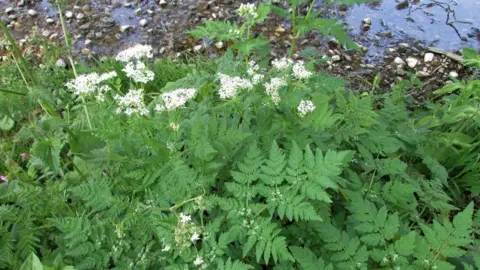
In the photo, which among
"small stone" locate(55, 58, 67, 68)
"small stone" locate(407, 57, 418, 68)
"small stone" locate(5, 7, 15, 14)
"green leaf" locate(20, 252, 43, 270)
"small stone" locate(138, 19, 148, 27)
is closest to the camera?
"green leaf" locate(20, 252, 43, 270)

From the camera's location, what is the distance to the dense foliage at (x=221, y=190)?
5.48ft

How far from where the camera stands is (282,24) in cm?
427

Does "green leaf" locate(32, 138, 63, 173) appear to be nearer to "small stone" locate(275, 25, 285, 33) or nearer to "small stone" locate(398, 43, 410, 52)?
"small stone" locate(275, 25, 285, 33)

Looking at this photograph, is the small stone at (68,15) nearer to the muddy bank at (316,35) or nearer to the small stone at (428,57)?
the muddy bank at (316,35)

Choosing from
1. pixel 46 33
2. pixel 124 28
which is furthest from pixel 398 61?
pixel 46 33

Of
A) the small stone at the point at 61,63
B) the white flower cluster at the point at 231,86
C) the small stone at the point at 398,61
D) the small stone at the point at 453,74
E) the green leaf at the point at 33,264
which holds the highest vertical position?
the white flower cluster at the point at 231,86

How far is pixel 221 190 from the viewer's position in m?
2.01

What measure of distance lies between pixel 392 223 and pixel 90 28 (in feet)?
12.0

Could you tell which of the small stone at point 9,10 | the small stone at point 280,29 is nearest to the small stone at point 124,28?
the small stone at point 9,10

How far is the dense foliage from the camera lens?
1.67 metres

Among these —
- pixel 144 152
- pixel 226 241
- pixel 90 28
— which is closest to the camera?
pixel 226 241

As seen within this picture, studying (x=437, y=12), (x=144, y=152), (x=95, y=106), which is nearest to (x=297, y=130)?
(x=144, y=152)

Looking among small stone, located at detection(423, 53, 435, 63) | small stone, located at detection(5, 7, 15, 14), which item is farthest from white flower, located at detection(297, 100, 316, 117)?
small stone, located at detection(5, 7, 15, 14)

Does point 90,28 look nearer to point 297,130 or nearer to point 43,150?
point 43,150
